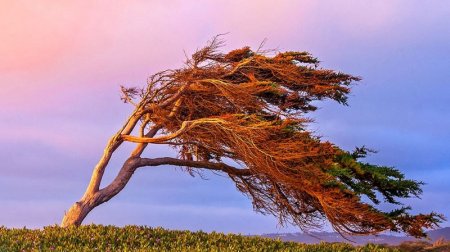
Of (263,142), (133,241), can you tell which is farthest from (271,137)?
(133,241)

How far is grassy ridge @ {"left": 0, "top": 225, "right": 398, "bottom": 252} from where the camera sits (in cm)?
1270

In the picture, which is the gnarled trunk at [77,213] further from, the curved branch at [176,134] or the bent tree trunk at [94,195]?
the curved branch at [176,134]

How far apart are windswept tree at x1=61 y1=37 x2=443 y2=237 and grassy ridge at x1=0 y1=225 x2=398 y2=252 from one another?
5.93 feet

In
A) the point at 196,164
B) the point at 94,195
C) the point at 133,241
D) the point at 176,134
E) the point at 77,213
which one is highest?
the point at 176,134

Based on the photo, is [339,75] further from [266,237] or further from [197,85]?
[266,237]

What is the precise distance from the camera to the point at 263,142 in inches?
695

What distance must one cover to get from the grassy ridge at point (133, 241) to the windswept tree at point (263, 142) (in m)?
1.81

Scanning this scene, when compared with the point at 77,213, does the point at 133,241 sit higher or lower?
lower

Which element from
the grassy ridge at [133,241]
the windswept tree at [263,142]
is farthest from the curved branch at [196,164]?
the grassy ridge at [133,241]

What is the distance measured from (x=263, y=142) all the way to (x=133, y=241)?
5446 mm

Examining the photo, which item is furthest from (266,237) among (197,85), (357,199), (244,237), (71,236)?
(197,85)

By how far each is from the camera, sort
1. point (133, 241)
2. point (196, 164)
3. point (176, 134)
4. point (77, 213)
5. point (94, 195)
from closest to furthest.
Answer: point (133, 241) → point (77, 213) → point (176, 134) → point (94, 195) → point (196, 164)

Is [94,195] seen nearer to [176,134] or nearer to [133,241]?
[176,134]

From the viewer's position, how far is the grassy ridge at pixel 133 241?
41.7 feet
